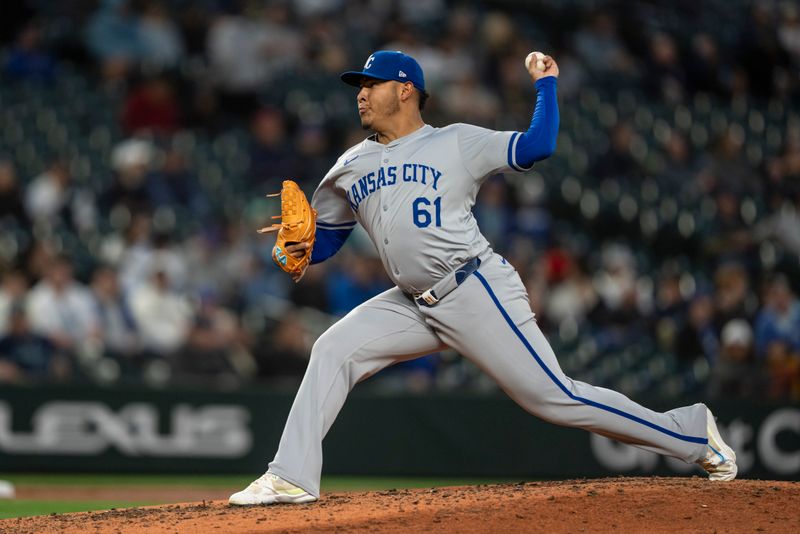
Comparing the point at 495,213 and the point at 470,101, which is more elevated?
the point at 470,101

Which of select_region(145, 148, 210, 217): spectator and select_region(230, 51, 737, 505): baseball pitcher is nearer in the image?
select_region(230, 51, 737, 505): baseball pitcher

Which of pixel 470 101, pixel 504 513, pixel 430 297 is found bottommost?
pixel 504 513

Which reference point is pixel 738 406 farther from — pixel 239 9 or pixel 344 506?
pixel 239 9

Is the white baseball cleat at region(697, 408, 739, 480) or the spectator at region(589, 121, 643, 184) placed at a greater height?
the spectator at region(589, 121, 643, 184)

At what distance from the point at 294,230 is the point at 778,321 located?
6109mm

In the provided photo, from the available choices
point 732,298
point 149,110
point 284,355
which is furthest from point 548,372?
point 149,110

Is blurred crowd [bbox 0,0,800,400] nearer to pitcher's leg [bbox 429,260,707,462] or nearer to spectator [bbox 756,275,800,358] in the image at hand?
spectator [bbox 756,275,800,358]

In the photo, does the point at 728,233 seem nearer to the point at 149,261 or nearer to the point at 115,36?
the point at 149,261

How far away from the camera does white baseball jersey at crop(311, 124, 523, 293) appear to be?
4.67 meters

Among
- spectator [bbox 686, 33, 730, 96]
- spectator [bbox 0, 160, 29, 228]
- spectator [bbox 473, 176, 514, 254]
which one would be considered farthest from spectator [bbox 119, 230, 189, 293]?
spectator [bbox 686, 33, 730, 96]

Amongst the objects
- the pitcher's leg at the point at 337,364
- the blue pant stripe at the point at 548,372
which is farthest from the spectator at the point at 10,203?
the blue pant stripe at the point at 548,372

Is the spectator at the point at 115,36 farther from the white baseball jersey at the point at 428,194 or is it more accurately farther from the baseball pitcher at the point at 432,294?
the white baseball jersey at the point at 428,194

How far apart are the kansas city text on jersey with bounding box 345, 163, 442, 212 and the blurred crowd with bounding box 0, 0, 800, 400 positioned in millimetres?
4639

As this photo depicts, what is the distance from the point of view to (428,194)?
15.4ft
